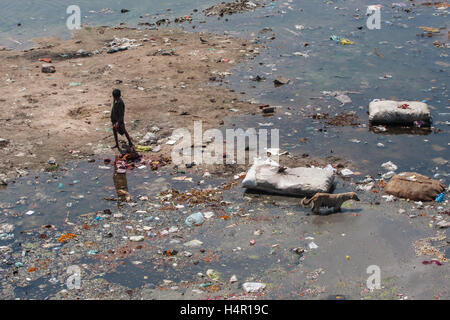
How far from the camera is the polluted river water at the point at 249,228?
4758mm

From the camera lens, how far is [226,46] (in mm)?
11492

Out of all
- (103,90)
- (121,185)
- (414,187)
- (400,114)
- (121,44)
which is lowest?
(121,185)

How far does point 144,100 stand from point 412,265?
577 cm

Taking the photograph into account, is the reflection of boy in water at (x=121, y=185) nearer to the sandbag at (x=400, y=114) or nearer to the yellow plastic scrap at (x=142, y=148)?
the yellow plastic scrap at (x=142, y=148)

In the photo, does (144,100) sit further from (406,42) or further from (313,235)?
(406,42)

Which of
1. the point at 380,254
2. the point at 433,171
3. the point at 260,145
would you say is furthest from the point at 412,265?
the point at 260,145

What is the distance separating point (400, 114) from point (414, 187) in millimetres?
2176

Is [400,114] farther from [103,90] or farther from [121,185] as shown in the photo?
[103,90]

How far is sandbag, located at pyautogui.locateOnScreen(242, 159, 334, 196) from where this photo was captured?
20.0 ft

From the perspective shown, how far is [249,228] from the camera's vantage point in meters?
5.64

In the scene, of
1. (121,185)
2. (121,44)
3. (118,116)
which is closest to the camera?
(121,185)

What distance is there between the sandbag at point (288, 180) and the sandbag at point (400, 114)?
6.81ft

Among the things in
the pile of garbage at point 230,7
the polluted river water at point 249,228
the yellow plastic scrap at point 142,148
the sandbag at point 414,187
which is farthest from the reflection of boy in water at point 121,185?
the pile of garbage at point 230,7

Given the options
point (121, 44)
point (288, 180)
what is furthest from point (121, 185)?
point (121, 44)
